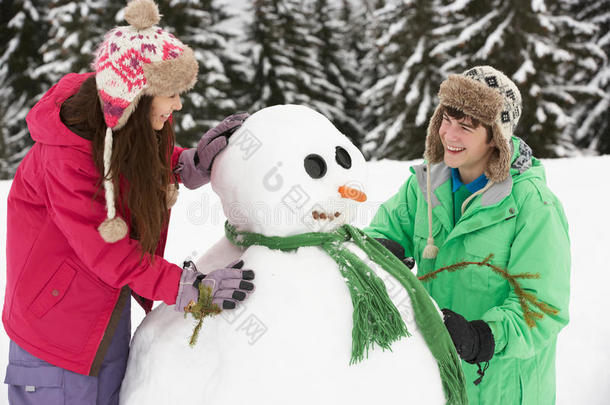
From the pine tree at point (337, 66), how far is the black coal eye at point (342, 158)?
13.4 m

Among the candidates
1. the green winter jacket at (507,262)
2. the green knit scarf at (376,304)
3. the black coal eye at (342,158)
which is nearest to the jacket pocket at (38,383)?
the green knit scarf at (376,304)

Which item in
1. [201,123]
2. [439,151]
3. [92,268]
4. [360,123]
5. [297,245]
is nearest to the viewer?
[92,268]

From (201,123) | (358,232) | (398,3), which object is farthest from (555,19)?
(358,232)

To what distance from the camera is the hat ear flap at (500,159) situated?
2004mm

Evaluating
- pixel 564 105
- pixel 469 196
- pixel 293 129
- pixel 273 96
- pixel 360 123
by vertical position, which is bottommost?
pixel 360 123

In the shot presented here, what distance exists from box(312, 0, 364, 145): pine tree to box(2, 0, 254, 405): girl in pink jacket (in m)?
13.6

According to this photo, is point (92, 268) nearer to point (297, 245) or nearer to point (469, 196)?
point (297, 245)

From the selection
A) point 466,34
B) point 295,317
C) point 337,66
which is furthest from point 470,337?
point 337,66

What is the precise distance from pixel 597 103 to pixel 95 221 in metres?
13.8

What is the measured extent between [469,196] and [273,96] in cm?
1249

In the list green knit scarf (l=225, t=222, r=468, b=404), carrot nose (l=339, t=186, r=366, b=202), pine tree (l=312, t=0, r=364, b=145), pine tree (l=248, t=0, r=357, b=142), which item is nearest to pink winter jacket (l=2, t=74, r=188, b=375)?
green knit scarf (l=225, t=222, r=468, b=404)

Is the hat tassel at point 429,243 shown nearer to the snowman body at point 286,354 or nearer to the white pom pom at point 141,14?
the snowman body at point 286,354

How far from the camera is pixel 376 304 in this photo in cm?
164

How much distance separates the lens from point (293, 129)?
1733 millimetres
